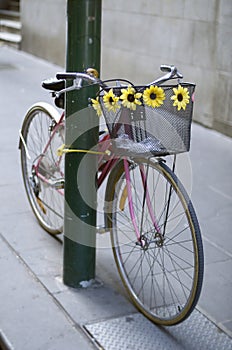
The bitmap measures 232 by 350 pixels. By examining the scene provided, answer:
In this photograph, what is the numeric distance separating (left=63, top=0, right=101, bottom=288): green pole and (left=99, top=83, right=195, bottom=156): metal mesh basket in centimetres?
36

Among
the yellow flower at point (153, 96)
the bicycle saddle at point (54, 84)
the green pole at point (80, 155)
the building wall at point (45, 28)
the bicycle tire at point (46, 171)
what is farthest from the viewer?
the building wall at point (45, 28)

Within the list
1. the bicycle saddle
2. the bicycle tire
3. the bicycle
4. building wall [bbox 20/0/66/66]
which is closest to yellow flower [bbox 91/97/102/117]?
the bicycle

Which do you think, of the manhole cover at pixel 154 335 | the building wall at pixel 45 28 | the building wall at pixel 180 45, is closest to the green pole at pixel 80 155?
the manhole cover at pixel 154 335

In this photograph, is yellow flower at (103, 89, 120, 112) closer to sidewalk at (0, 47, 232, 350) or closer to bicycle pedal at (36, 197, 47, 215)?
sidewalk at (0, 47, 232, 350)

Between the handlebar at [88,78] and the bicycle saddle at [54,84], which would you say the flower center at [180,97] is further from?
the bicycle saddle at [54,84]

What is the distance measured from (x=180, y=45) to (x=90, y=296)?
463 centimetres

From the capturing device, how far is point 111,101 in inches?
130

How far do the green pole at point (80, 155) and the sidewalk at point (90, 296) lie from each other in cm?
19

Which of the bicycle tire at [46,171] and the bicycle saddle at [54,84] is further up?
the bicycle saddle at [54,84]

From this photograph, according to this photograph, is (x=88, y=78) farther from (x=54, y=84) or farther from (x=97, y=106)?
(x=54, y=84)

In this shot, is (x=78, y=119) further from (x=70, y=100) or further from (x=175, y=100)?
(x=175, y=100)

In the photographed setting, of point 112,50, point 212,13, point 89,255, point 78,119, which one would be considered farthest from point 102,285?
point 112,50

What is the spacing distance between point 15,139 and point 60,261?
2911 millimetres

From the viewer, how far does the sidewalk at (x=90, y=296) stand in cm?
348
